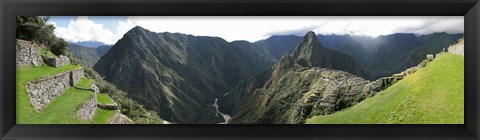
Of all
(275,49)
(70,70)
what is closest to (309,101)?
(275,49)

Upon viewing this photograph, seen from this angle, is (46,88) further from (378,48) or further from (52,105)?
(378,48)

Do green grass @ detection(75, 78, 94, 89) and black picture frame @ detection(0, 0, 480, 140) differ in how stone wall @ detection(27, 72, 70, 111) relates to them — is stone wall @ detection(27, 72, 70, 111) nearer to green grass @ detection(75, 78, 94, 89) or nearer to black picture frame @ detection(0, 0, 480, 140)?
green grass @ detection(75, 78, 94, 89)

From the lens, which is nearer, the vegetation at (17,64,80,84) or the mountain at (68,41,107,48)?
the vegetation at (17,64,80,84)

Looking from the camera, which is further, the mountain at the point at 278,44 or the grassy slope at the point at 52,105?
the mountain at the point at 278,44

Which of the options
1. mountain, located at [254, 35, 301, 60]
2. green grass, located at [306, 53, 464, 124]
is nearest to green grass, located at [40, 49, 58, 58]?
green grass, located at [306, 53, 464, 124]

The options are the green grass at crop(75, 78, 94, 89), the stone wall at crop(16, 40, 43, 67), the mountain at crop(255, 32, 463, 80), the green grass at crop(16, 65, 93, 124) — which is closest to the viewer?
the green grass at crop(16, 65, 93, 124)

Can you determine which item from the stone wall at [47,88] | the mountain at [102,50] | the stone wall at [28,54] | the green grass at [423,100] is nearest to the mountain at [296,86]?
the green grass at [423,100]

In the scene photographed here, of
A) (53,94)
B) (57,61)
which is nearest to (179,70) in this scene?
(57,61)

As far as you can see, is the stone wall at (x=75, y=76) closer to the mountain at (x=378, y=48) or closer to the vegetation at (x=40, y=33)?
the vegetation at (x=40, y=33)
